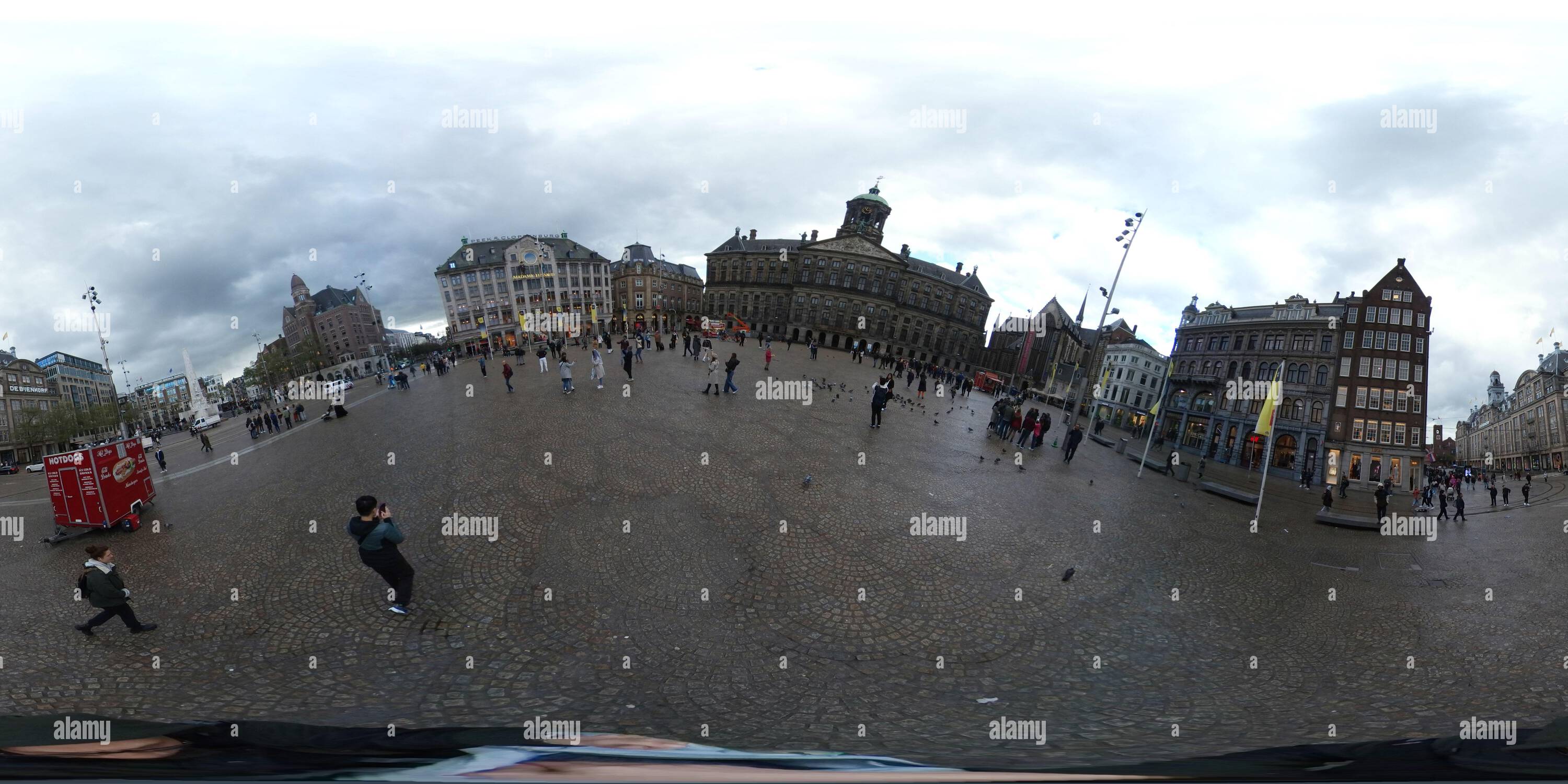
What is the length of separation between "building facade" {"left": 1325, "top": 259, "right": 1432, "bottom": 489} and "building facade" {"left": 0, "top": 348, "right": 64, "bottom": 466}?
12295 centimetres

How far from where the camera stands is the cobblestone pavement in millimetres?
5031

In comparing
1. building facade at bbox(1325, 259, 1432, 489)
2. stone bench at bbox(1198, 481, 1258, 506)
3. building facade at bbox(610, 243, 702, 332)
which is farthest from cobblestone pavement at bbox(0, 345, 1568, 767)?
building facade at bbox(610, 243, 702, 332)

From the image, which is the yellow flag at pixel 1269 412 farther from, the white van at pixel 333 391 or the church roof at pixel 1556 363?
the church roof at pixel 1556 363

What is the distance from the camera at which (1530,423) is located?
223 feet

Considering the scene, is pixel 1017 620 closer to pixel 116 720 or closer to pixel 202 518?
pixel 116 720

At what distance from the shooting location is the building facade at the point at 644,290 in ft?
271

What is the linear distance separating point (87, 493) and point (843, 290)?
72.2 meters

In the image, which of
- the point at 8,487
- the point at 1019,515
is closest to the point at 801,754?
the point at 1019,515

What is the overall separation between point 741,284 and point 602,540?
2856 inches

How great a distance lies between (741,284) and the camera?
7775cm

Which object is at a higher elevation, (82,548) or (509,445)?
(509,445)

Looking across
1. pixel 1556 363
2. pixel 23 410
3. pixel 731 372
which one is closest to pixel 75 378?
pixel 23 410

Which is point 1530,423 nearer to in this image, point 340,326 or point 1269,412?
point 1269,412

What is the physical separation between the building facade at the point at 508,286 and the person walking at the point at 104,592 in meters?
73.2
